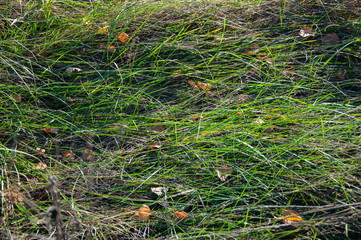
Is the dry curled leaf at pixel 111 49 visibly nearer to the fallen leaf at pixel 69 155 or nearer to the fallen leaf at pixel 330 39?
the fallen leaf at pixel 69 155

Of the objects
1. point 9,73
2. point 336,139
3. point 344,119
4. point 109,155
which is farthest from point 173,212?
point 9,73

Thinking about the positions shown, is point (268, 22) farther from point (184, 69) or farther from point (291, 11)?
point (184, 69)

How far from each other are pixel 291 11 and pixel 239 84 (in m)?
0.88

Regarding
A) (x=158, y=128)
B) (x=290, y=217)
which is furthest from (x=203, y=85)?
(x=290, y=217)

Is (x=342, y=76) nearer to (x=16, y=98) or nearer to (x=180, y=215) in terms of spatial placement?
(x=180, y=215)

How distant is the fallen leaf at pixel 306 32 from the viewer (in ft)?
8.50

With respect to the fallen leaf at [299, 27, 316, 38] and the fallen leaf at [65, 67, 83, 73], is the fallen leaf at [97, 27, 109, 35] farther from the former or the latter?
the fallen leaf at [299, 27, 316, 38]

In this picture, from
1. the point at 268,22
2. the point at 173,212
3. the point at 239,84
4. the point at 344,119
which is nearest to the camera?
the point at 173,212

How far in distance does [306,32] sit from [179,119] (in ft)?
3.85

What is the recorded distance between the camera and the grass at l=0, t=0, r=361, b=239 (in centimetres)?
174

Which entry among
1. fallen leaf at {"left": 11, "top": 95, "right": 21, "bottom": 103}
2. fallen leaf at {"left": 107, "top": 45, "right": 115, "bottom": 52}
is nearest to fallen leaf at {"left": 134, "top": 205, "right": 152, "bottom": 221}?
fallen leaf at {"left": 11, "top": 95, "right": 21, "bottom": 103}

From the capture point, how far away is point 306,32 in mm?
2609

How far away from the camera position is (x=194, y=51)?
2561 millimetres

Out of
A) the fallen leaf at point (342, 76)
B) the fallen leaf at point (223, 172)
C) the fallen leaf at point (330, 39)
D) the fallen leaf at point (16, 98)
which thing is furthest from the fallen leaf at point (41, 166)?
the fallen leaf at point (330, 39)
